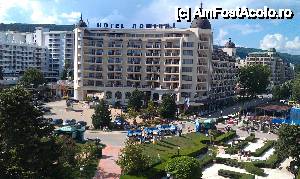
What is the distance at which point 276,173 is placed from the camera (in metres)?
50.6

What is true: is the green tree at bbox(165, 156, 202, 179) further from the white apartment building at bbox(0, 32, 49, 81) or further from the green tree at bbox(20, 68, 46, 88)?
the white apartment building at bbox(0, 32, 49, 81)

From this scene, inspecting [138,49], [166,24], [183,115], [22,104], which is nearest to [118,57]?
[138,49]

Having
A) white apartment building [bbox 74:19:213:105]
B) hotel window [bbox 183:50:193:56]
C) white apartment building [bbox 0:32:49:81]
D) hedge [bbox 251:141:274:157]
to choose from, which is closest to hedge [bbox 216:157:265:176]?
hedge [bbox 251:141:274:157]

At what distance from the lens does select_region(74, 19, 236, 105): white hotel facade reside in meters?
103

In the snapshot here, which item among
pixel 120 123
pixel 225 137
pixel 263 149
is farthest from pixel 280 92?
pixel 263 149

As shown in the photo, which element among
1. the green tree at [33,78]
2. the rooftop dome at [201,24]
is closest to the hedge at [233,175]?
the rooftop dome at [201,24]

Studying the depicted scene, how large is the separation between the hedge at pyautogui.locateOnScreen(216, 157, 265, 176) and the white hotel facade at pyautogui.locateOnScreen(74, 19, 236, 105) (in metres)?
46.4

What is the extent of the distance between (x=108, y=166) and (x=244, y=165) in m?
15.6

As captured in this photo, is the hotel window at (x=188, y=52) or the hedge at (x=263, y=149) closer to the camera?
the hedge at (x=263, y=149)

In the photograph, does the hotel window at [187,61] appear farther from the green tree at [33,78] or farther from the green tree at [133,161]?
the green tree at [133,161]

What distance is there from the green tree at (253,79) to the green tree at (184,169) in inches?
3828

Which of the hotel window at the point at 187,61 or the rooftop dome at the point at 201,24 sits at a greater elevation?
the rooftop dome at the point at 201,24

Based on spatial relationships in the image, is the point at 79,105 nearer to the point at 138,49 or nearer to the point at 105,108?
the point at 138,49

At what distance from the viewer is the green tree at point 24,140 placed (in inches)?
1320
